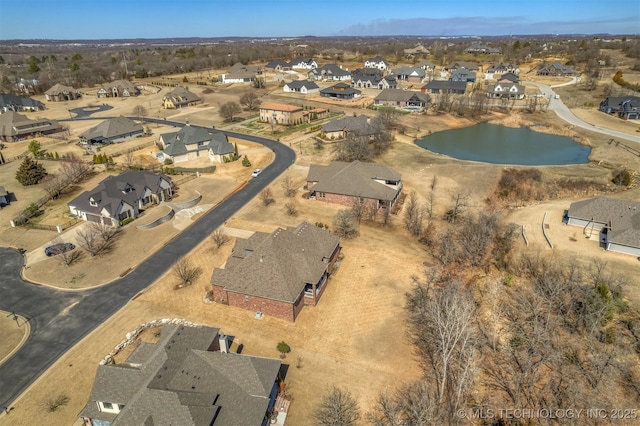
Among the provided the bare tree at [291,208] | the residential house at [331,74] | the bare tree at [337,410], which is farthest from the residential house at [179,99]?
the bare tree at [337,410]

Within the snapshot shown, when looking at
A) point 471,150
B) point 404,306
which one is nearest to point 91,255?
point 404,306

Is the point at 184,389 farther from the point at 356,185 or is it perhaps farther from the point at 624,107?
the point at 624,107

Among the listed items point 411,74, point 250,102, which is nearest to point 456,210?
point 250,102

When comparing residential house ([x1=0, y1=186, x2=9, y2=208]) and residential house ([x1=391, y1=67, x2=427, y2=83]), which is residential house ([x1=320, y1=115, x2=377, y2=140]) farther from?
residential house ([x1=391, y1=67, x2=427, y2=83])

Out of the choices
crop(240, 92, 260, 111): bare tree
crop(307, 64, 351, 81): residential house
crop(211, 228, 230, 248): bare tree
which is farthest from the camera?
crop(307, 64, 351, 81): residential house

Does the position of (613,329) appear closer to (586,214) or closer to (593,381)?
(593,381)

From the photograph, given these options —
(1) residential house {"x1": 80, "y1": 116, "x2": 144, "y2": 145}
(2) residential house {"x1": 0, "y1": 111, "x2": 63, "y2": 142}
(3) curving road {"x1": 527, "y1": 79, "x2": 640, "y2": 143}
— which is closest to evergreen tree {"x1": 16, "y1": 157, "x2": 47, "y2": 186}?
(1) residential house {"x1": 80, "y1": 116, "x2": 144, "y2": 145}

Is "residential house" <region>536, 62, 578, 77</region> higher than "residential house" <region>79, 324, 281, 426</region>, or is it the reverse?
"residential house" <region>536, 62, 578, 77</region>
